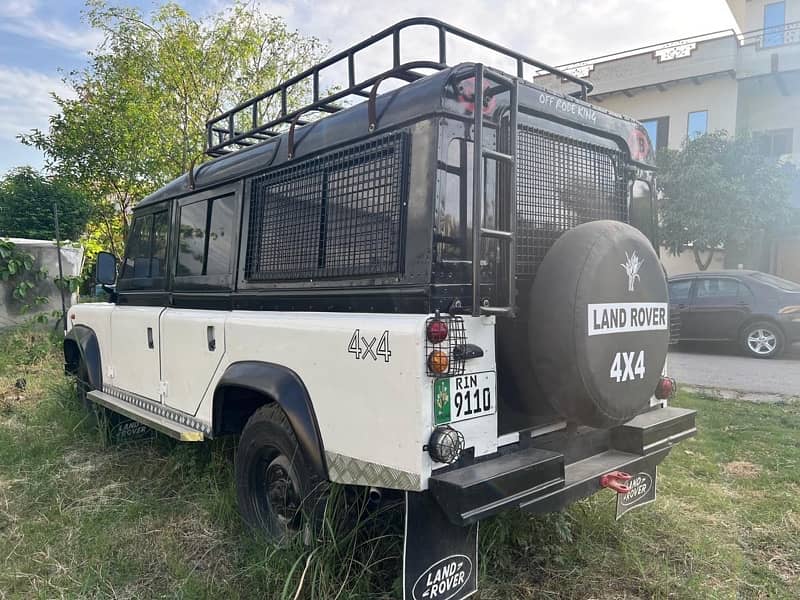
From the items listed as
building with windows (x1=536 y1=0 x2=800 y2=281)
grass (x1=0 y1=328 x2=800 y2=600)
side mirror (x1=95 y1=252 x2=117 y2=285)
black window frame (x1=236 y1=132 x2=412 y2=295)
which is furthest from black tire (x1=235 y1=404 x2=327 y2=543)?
building with windows (x1=536 y1=0 x2=800 y2=281)

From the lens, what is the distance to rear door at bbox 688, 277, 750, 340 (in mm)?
9828

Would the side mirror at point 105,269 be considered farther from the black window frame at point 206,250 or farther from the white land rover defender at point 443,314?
the white land rover defender at point 443,314

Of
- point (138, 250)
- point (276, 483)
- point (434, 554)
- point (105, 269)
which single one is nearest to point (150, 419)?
point (276, 483)

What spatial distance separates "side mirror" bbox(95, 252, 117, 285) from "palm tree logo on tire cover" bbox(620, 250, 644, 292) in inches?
167

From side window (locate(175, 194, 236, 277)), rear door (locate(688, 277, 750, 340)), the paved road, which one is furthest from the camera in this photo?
rear door (locate(688, 277, 750, 340))

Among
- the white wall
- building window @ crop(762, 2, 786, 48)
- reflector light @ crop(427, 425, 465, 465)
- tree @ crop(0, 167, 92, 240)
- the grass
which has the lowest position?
the grass

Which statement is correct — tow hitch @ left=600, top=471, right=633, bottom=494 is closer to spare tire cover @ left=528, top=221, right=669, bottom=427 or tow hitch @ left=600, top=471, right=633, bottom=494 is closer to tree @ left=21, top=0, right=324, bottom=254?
spare tire cover @ left=528, top=221, right=669, bottom=427

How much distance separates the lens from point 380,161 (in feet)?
8.96

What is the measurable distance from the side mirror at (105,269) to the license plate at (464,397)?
12.8ft

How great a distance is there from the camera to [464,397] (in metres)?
2.40

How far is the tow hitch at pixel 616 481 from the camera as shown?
111 inches

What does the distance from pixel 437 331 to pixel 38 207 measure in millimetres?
11327

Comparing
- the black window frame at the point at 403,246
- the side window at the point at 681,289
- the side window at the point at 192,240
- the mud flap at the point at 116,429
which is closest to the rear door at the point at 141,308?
the side window at the point at 192,240

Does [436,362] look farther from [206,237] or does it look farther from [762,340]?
[762,340]
